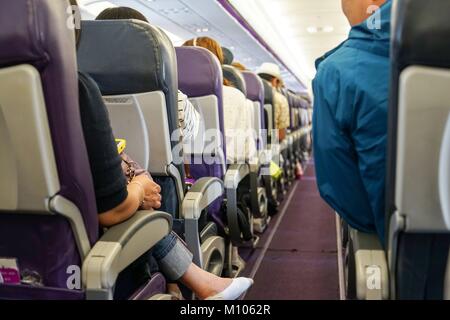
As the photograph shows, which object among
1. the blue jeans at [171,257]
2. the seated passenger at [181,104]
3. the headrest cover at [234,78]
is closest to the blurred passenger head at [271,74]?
the headrest cover at [234,78]

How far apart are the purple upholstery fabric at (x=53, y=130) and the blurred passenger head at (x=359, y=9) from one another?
1044 millimetres

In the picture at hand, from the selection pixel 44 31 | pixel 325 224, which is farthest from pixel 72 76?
pixel 325 224

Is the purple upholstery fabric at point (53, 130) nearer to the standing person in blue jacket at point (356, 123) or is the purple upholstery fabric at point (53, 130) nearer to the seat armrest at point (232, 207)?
the standing person in blue jacket at point (356, 123)

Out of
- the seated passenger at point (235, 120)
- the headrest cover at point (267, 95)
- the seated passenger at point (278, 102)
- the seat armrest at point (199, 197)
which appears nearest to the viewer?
the seat armrest at point (199, 197)

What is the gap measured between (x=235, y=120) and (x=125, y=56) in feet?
5.21

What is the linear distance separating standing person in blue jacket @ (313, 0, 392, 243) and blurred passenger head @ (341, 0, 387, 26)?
0.26 meters

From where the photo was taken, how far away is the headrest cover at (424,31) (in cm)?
98

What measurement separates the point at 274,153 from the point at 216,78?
256 centimetres

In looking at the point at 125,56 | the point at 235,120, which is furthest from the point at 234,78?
the point at 125,56

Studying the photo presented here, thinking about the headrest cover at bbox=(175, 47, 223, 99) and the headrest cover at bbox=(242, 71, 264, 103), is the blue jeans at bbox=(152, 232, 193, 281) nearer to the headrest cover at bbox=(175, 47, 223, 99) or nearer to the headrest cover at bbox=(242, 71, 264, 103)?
the headrest cover at bbox=(175, 47, 223, 99)

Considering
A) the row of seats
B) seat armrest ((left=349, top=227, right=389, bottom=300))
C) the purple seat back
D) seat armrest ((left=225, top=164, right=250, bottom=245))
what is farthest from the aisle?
seat armrest ((left=349, top=227, right=389, bottom=300))

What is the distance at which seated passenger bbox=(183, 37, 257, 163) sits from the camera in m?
3.12

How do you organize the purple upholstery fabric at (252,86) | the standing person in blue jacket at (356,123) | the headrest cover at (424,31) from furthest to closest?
1. the purple upholstery fabric at (252,86)
2. the standing person in blue jacket at (356,123)
3. the headrest cover at (424,31)
